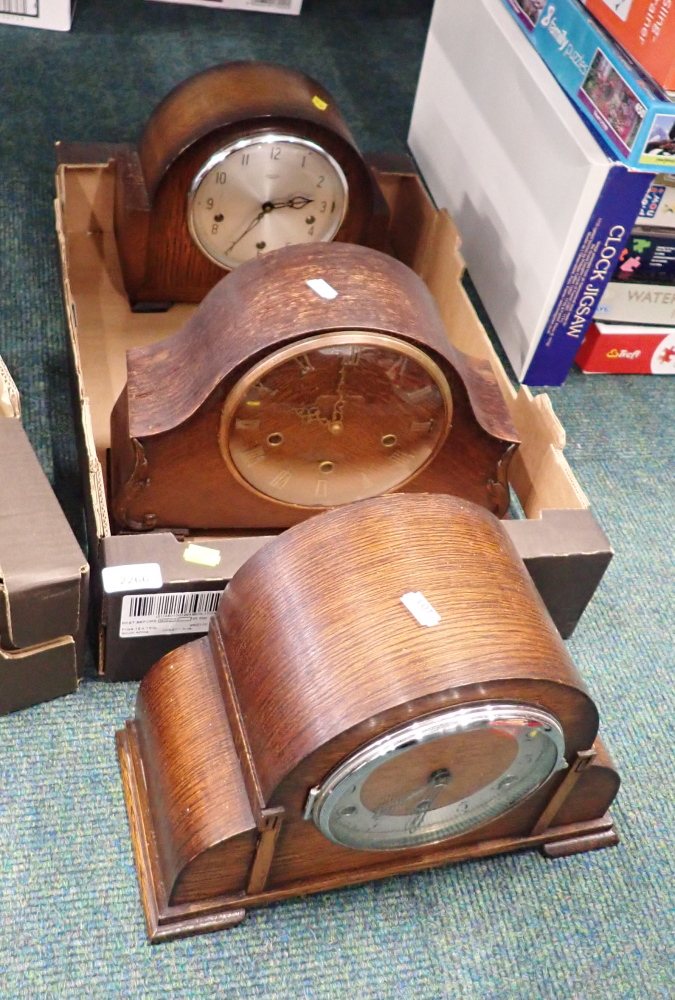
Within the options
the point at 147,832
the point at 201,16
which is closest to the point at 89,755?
the point at 147,832

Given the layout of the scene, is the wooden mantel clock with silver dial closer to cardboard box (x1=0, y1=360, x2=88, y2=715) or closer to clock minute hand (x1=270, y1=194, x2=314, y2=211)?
cardboard box (x1=0, y1=360, x2=88, y2=715)

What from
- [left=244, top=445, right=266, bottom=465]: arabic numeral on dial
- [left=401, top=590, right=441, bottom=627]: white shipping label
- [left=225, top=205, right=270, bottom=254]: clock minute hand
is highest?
[left=401, top=590, right=441, bottom=627]: white shipping label

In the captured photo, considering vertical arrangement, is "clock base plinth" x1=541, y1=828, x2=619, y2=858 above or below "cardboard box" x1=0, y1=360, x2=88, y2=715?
below

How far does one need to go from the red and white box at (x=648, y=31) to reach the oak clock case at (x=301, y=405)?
1.79 feet

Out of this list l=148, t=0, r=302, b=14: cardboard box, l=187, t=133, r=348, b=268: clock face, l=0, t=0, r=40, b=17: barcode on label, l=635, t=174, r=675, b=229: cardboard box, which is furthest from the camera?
l=148, t=0, r=302, b=14: cardboard box

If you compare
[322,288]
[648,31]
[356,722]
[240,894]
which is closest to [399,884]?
[240,894]

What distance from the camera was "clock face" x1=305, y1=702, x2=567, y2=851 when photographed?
947mm

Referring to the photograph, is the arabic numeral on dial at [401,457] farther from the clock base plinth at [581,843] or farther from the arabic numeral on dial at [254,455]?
the clock base plinth at [581,843]

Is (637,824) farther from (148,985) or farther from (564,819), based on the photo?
(148,985)

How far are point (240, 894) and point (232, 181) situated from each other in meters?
1.10

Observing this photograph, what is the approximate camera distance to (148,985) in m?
1.09

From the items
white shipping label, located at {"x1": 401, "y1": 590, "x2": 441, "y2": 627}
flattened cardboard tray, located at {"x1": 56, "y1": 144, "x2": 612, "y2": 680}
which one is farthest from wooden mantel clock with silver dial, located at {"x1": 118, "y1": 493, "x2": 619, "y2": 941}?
flattened cardboard tray, located at {"x1": 56, "y1": 144, "x2": 612, "y2": 680}

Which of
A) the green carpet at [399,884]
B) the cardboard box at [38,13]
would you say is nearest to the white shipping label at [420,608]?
the green carpet at [399,884]

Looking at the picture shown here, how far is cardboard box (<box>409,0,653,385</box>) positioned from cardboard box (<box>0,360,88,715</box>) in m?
0.98
